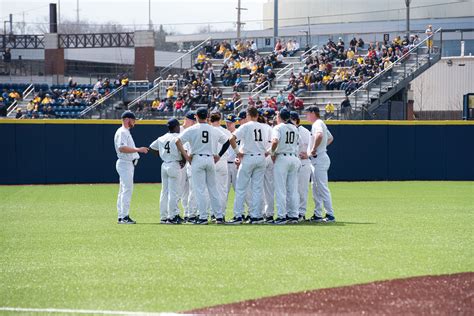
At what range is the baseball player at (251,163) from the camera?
52.5ft

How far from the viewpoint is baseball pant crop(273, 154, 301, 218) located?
16.0m

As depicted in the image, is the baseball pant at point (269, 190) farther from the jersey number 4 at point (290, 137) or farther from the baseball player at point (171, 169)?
the baseball player at point (171, 169)

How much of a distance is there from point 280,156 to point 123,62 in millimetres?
58707

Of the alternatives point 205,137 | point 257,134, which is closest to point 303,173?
point 257,134

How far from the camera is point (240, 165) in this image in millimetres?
16219

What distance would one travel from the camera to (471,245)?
12.7m

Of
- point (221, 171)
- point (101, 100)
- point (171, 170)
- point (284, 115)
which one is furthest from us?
point (101, 100)

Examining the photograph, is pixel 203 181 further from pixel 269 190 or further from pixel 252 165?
pixel 269 190

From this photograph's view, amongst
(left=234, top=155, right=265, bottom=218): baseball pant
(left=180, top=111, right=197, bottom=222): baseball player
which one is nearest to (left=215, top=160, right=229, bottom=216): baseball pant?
(left=180, top=111, right=197, bottom=222): baseball player

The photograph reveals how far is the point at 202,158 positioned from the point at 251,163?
892mm

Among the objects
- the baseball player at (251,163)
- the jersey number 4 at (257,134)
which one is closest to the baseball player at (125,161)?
the baseball player at (251,163)

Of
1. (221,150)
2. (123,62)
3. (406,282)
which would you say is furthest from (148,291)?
(123,62)

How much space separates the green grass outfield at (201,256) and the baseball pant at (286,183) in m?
0.71

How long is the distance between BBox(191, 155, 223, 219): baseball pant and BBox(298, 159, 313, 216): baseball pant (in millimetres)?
1744
